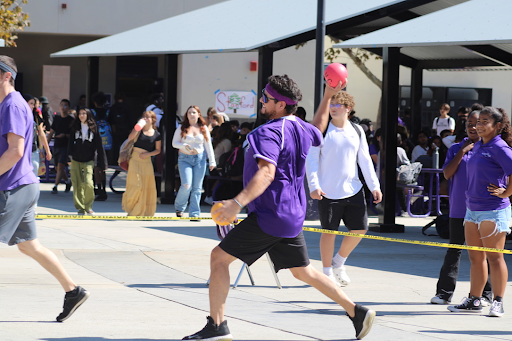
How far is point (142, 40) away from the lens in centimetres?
1681

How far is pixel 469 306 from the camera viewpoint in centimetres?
687

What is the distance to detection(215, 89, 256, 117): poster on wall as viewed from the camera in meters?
24.2

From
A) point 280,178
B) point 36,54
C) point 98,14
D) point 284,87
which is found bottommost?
point 280,178

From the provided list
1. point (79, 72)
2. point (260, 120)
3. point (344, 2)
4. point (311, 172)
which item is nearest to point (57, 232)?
point (260, 120)

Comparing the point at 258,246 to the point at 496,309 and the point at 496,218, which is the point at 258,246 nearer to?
the point at 496,218

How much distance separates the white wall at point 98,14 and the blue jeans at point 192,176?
1419 cm

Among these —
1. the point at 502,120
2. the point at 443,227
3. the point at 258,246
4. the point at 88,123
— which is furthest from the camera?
the point at 88,123

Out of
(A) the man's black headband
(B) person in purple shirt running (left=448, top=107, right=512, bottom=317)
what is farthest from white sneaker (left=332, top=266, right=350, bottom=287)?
(A) the man's black headband

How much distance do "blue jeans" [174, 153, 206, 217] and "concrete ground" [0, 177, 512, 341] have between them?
53.3 inches

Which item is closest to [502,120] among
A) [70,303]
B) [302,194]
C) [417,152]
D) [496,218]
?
[496,218]

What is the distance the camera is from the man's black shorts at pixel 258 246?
210 inches

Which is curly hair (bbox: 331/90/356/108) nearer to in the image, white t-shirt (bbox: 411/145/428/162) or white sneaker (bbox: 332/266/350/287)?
white sneaker (bbox: 332/266/350/287)

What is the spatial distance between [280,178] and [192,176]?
7.67m

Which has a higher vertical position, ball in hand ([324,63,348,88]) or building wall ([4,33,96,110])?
building wall ([4,33,96,110])
